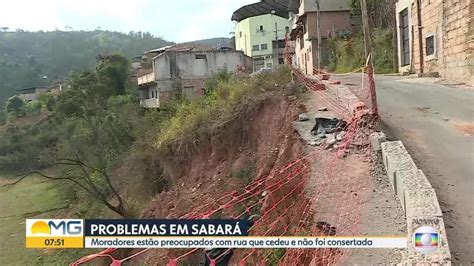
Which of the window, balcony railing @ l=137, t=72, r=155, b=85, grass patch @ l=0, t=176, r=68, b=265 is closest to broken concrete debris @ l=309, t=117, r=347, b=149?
the window

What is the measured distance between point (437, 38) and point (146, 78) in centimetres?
2609

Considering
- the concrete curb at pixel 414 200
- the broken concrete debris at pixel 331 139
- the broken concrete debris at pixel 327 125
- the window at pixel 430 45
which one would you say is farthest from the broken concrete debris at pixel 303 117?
the window at pixel 430 45

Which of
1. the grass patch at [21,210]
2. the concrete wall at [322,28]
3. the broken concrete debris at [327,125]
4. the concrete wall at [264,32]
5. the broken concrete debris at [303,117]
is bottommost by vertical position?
the grass patch at [21,210]

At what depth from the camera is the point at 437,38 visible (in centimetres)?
1548

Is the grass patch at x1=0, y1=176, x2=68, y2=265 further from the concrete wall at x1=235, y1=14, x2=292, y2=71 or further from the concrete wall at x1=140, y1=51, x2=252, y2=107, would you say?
the concrete wall at x1=235, y1=14, x2=292, y2=71

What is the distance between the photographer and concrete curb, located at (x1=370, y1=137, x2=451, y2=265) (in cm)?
365

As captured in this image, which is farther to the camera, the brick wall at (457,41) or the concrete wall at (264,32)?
the concrete wall at (264,32)

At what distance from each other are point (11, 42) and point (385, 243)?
10719 centimetres

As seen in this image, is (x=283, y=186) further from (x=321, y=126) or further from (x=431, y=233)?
(x=431, y=233)

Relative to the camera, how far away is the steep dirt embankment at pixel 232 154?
1045cm

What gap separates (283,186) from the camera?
7457mm

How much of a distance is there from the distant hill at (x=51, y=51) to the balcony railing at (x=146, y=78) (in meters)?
21.4

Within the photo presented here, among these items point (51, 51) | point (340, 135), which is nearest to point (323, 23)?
point (340, 135)

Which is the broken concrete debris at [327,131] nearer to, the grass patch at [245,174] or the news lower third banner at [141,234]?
the grass patch at [245,174]
